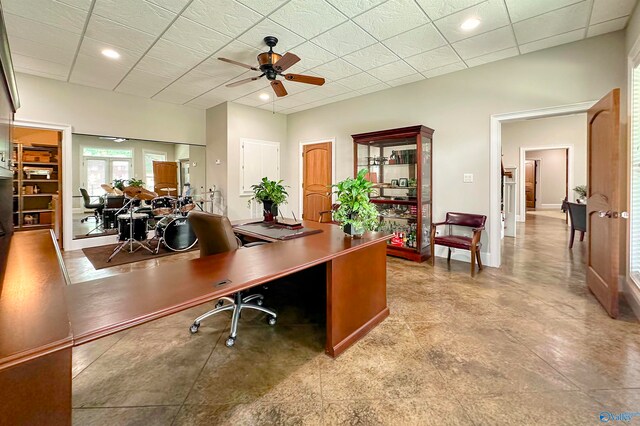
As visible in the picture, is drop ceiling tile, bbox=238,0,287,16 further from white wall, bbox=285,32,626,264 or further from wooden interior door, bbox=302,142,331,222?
wooden interior door, bbox=302,142,331,222

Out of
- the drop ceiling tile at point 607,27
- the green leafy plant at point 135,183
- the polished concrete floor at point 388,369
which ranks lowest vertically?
the polished concrete floor at point 388,369

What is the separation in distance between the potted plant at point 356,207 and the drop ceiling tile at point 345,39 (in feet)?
6.06

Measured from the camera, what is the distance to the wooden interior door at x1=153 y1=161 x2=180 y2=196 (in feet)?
21.6

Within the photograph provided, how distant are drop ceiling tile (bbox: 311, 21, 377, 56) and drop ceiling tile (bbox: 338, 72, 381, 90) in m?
0.88

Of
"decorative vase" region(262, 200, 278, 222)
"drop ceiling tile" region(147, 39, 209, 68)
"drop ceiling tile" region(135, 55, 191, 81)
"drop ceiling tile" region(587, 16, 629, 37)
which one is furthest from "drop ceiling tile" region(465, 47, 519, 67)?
"drop ceiling tile" region(135, 55, 191, 81)

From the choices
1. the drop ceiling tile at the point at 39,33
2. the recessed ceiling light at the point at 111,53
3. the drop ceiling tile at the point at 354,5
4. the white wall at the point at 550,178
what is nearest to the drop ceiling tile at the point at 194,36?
the recessed ceiling light at the point at 111,53

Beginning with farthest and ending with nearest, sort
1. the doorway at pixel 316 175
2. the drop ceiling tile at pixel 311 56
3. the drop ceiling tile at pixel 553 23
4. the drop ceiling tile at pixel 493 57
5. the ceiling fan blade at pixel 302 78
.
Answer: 1. the doorway at pixel 316 175
2. the drop ceiling tile at pixel 493 57
3. the drop ceiling tile at pixel 311 56
4. the ceiling fan blade at pixel 302 78
5. the drop ceiling tile at pixel 553 23

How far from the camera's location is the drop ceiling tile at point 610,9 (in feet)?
8.51

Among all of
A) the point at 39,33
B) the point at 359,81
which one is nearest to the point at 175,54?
the point at 39,33

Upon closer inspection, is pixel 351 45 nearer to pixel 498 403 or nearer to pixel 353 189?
pixel 353 189

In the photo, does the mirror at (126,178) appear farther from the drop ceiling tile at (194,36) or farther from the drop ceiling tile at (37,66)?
the drop ceiling tile at (194,36)

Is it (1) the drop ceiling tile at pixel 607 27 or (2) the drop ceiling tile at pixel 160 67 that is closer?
(1) the drop ceiling tile at pixel 607 27

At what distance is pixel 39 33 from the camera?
3131 millimetres

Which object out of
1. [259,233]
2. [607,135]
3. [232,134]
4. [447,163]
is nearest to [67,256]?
[232,134]
